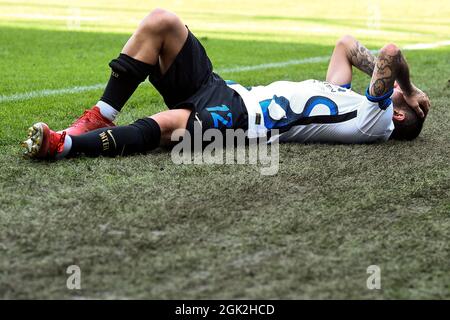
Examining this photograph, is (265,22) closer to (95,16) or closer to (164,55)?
(95,16)

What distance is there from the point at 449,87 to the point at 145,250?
16.7ft

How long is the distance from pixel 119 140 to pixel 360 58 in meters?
1.80

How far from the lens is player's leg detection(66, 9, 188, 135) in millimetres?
4199

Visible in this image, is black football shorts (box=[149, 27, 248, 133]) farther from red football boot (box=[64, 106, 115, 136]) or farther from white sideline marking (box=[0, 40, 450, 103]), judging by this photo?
white sideline marking (box=[0, 40, 450, 103])

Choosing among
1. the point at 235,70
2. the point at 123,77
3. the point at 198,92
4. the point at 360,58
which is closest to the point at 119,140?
the point at 123,77

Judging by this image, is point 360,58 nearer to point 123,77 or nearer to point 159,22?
point 159,22

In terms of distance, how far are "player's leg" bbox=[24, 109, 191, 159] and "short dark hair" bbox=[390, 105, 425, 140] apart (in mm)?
1261

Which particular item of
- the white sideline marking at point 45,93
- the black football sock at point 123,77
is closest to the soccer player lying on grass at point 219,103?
the black football sock at point 123,77

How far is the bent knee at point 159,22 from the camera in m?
4.20

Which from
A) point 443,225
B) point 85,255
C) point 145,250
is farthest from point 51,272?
point 443,225

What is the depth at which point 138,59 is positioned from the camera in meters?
4.20

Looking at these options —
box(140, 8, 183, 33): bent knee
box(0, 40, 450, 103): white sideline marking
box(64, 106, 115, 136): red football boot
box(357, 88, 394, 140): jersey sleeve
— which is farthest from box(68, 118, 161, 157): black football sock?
box(0, 40, 450, 103): white sideline marking

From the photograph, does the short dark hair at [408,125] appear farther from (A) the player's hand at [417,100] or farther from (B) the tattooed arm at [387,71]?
(B) the tattooed arm at [387,71]

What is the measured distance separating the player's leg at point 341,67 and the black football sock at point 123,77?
125cm
